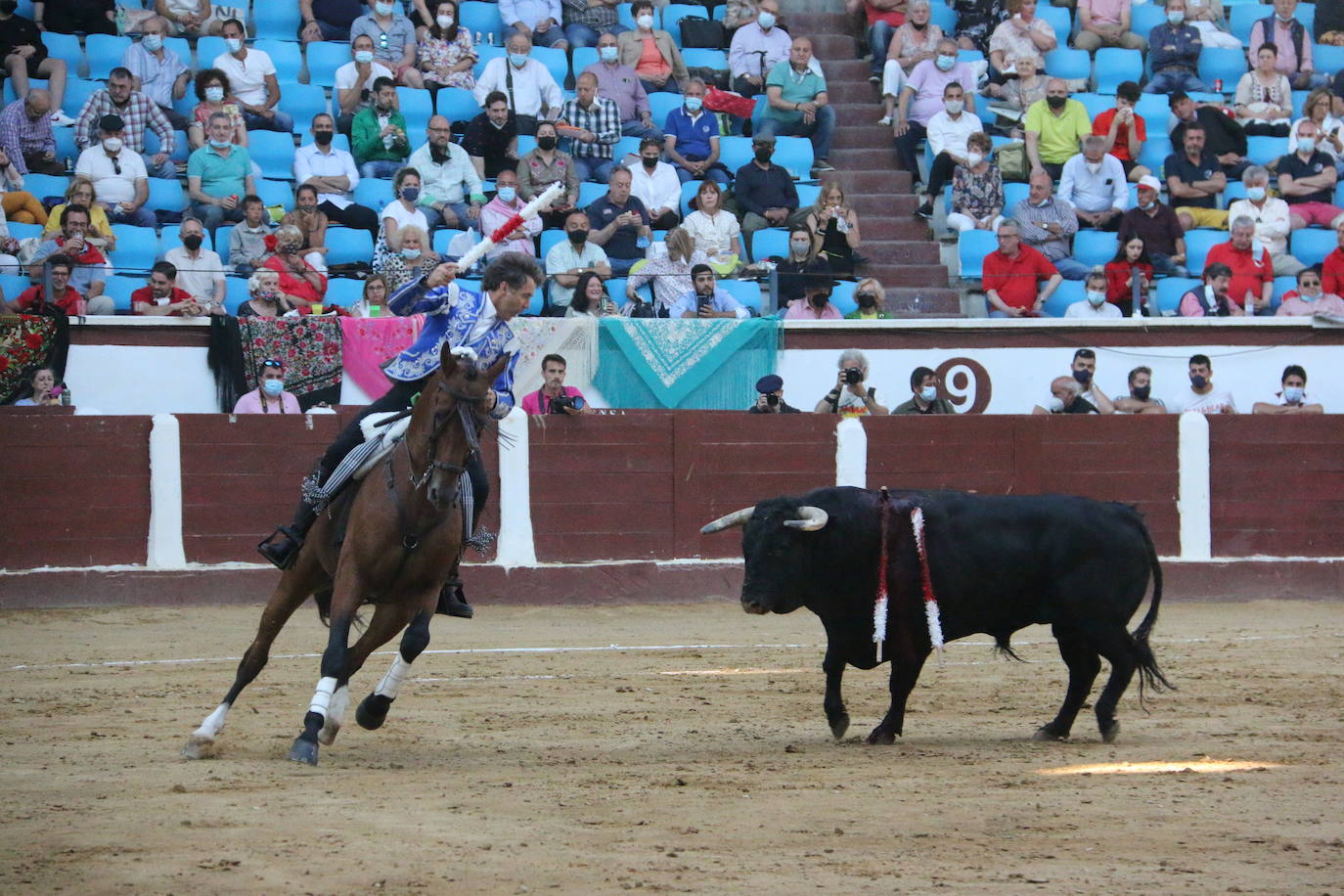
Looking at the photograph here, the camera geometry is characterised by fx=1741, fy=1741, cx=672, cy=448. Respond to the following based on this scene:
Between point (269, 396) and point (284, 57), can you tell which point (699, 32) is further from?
point (269, 396)

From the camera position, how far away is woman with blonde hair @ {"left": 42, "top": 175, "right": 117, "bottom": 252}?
12188mm

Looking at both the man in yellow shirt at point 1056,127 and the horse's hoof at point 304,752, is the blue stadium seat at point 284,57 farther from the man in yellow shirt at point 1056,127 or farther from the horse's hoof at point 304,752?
the horse's hoof at point 304,752

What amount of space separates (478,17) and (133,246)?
4.14 metres

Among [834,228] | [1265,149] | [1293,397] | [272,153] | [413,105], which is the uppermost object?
[413,105]

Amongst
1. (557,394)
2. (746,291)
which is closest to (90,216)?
(557,394)

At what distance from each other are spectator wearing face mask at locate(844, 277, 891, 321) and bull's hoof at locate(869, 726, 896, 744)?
274 inches

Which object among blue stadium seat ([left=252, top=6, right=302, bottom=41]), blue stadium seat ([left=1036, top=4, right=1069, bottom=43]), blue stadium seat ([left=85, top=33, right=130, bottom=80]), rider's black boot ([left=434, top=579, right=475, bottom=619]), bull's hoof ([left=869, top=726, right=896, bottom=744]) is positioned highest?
blue stadium seat ([left=1036, top=4, right=1069, bottom=43])

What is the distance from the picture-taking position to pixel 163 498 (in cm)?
1172

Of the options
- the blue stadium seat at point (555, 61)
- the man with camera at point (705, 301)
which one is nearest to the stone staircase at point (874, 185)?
the man with camera at point (705, 301)

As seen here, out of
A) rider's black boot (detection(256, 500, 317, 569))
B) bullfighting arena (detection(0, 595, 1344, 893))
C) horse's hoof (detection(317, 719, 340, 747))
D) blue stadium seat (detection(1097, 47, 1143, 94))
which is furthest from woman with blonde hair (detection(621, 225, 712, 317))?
horse's hoof (detection(317, 719, 340, 747))

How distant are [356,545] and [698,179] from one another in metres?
8.78

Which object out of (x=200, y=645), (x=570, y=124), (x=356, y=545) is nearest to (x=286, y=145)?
(x=570, y=124)

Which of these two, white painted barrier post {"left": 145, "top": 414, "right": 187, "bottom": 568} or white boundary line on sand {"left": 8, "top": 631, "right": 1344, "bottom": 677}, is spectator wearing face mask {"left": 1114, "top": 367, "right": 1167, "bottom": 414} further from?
white painted barrier post {"left": 145, "top": 414, "right": 187, "bottom": 568}

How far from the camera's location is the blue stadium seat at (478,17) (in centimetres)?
1520
